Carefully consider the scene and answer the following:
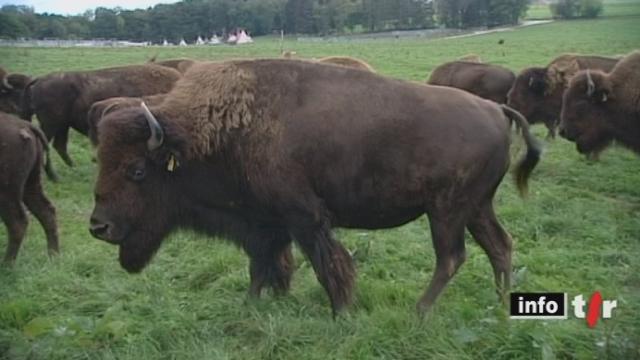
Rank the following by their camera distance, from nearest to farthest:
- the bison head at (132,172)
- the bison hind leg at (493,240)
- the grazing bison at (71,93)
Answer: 1. the bison head at (132,172)
2. the bison hind leg at (493,240)
3. the grazing bison at (71,93)

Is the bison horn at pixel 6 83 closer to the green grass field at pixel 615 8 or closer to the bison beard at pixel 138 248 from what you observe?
the bison beard at pixel 138 248

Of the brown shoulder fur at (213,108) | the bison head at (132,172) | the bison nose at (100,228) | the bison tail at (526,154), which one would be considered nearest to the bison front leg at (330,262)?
the brown shoulder fur at (213,108)

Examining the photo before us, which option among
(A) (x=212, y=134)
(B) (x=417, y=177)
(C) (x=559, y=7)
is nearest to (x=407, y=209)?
(B) (x=417, y=177)

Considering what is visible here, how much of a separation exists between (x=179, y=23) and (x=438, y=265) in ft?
24.7

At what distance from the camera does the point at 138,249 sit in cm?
518

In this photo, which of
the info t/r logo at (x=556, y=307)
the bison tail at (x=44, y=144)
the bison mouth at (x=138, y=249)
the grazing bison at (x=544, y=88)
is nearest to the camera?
the info t/r logo at (x=556, y=307)

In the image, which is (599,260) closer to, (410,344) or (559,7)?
(410,344)

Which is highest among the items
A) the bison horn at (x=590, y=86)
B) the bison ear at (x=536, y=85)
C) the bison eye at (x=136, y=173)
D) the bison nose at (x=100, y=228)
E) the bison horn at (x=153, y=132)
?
the bison horn at (x=153, y=132)

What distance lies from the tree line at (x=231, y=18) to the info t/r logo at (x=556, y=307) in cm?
429

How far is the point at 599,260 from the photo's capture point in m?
5.80

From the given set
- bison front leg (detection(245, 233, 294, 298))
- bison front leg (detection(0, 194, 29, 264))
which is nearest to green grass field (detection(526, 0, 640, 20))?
bison front leg (detection(245, 233, 294, 298))

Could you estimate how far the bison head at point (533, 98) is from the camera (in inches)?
460

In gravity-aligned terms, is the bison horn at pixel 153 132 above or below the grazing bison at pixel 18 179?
above

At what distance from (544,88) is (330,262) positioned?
816 centimetres
